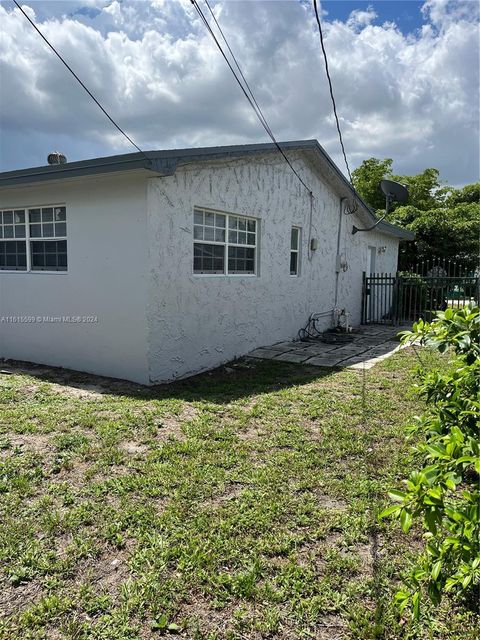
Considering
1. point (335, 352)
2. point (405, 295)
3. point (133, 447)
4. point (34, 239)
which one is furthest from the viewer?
point (405, 295)

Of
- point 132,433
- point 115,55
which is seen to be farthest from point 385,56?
point 132,433

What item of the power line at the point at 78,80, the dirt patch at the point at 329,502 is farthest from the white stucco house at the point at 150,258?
the dirt patch at the point at 329,502

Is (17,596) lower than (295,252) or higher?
lower

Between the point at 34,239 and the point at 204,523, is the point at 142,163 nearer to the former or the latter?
the point at 34,239

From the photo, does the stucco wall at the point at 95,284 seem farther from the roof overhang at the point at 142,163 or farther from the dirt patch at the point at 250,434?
the dirt patch at the point at 250,434

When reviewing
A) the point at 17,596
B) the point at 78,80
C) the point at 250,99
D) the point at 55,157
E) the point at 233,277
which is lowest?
the point at 17,596

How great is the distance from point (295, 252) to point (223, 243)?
118 inches

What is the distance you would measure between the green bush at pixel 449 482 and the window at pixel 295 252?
7818 millimetres

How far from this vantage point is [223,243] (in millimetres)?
7840

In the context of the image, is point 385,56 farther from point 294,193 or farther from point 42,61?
point 42,61

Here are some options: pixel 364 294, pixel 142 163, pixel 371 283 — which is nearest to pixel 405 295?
pixel 371 283

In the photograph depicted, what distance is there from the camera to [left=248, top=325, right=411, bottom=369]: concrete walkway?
811 centimetres

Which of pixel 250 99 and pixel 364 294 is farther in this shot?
pixel 364 294

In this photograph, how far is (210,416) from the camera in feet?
16.6
